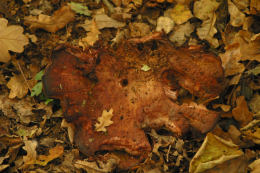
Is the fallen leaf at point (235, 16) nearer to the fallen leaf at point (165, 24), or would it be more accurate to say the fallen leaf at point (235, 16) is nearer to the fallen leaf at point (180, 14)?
the fallen leaf at point (180, 14)

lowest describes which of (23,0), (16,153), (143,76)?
(16,153)

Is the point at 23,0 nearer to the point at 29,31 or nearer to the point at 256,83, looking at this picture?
the point at 29,31

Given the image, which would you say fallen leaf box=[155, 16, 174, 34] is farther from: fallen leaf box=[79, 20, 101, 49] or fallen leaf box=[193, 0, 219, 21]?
fallen leaf box=[79, 20, 101, 49]

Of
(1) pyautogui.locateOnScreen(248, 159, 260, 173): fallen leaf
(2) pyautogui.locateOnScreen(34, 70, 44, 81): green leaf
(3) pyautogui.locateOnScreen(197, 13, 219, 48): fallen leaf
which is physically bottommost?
(1) pyautogui.locateOnScreen(248, 159, 260, 173): fallen leaf

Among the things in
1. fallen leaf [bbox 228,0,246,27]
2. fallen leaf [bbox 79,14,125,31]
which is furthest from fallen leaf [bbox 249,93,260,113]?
fallen leaf [bbox 79,14,125,31]

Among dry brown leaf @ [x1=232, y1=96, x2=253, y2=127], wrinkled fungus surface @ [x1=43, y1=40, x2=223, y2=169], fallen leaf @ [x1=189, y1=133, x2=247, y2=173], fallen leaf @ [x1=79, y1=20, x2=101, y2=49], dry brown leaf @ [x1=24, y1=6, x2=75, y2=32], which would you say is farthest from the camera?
fallen leaf @ [x1=79, y1=20, x2=101, y2=49]

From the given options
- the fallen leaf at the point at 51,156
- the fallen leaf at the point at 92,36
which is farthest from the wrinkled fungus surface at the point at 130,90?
the fallen leaf at the point at 92,36

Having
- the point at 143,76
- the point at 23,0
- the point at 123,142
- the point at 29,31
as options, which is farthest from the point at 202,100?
the point at 23,0
